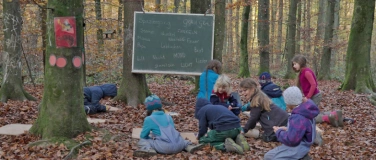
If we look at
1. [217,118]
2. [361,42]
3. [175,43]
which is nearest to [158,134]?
[217,118]

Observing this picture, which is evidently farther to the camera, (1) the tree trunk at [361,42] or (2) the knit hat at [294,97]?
(1) the tree trunk at [361,42]

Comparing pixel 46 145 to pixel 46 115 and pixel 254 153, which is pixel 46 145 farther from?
pixel 254 153

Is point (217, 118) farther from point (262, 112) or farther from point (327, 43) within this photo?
point (327, 43)

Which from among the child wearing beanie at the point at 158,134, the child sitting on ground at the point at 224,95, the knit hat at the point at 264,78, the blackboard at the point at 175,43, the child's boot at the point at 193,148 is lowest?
the child's boot at the point at 193,148

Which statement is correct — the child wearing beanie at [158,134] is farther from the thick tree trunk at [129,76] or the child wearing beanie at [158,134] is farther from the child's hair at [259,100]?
the thick tree trunk at [129,76]

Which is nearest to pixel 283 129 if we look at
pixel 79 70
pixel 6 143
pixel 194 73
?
pixel 79 70

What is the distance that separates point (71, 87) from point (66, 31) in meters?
0.84

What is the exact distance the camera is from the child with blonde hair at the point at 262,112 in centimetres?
620

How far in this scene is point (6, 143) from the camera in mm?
5762

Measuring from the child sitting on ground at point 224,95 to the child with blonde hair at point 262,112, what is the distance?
40cm

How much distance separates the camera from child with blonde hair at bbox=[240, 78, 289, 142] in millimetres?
6198

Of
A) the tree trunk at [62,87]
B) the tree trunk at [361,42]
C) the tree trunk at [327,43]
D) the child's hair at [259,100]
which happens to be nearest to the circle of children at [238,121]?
the child's hair at [259,100]

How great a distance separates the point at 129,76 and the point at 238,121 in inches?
167

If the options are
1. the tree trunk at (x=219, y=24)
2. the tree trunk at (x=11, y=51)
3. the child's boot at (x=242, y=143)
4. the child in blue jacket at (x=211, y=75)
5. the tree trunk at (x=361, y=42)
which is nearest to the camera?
the child's boot at (x=242, y=143)
